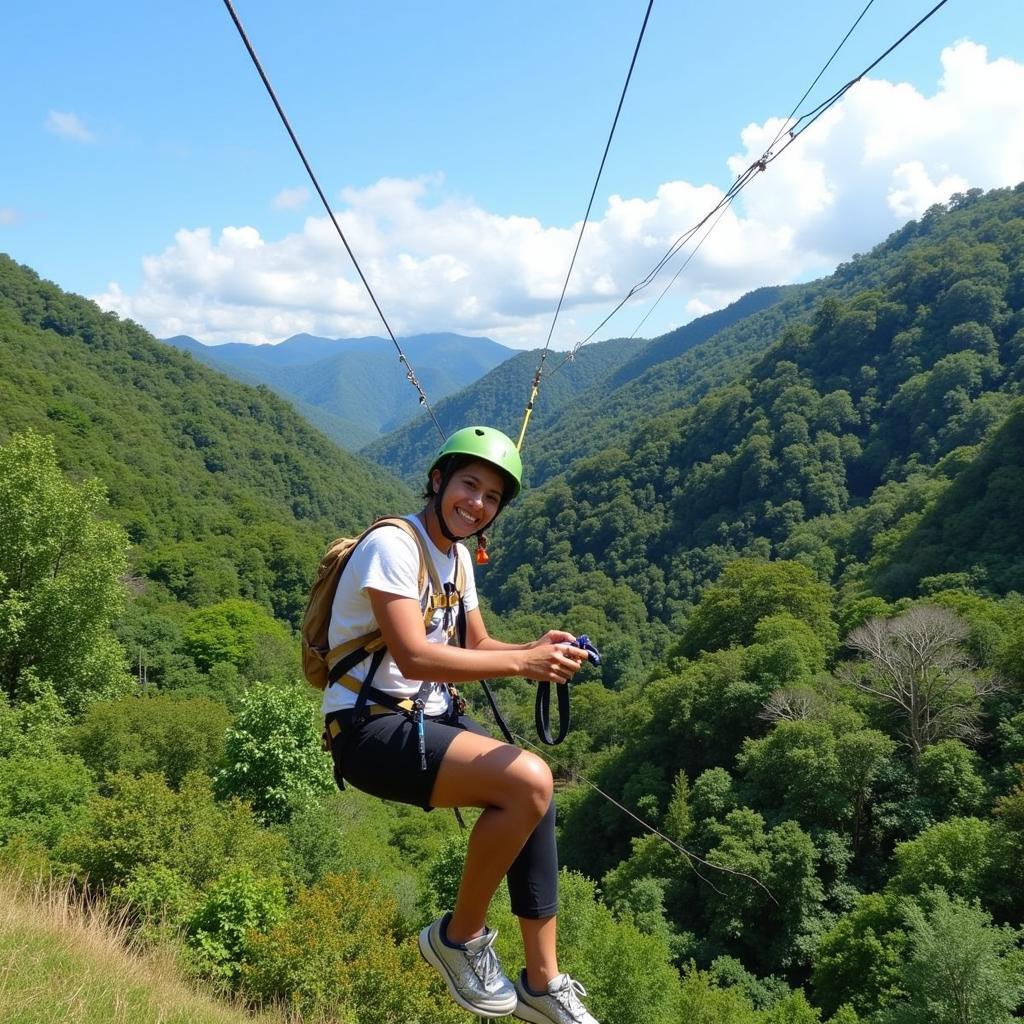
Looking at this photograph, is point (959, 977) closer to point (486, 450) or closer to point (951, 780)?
point (951, 780)

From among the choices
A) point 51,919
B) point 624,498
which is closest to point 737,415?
point 624,498

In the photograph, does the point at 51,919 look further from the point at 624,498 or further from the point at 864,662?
the point at 624,498

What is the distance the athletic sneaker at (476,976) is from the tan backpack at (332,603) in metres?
1.27

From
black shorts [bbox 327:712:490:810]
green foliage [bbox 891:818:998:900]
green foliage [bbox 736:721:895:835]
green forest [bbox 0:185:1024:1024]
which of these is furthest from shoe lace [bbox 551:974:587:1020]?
green foliage [bbox 736:721:895:835]

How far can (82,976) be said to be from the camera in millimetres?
3850

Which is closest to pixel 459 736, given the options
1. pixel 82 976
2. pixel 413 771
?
pixel 413 771

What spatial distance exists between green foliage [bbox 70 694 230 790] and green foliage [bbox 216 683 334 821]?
3.77 m

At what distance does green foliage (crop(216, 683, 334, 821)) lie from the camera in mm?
21031

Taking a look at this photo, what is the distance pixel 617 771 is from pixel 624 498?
73742mm

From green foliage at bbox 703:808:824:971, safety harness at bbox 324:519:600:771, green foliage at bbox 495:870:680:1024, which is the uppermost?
safety harness at bbox 324:519:600:771

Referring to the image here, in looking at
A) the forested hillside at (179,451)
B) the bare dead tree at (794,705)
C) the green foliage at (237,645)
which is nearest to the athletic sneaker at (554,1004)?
the bare dead tree at (794,705)

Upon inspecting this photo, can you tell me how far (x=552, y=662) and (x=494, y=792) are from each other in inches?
22.3

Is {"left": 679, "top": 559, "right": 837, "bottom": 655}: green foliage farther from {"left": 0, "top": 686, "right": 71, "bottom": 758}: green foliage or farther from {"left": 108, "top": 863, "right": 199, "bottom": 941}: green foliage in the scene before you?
{"left": 0, "top": 686, "right": 71, "bottom": 758}: green foliage

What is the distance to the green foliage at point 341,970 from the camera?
12109 millimetres
